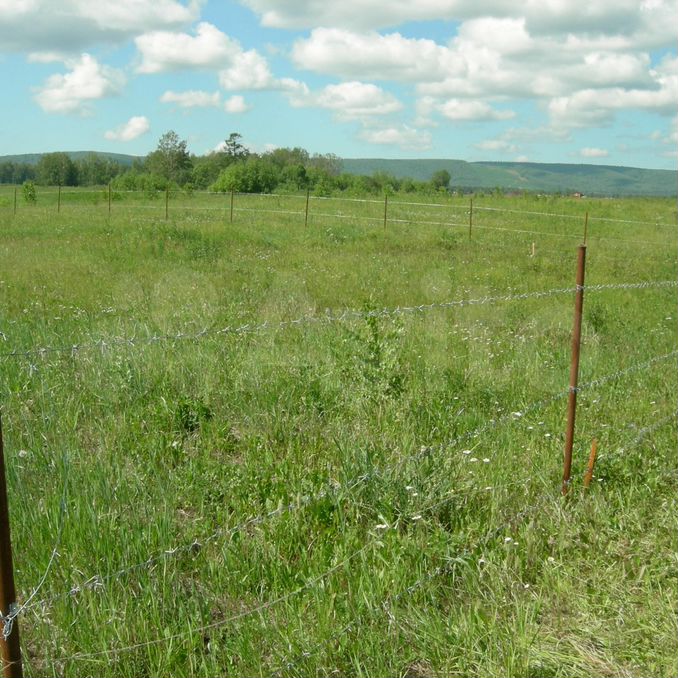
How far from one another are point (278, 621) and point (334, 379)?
3.14 metres

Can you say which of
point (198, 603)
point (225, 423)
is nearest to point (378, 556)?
point (198, 603)

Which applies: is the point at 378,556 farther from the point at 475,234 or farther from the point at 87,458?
the point at 475,234

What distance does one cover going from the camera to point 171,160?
358 ft

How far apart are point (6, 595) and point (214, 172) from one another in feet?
332

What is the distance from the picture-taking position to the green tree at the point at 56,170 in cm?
11181

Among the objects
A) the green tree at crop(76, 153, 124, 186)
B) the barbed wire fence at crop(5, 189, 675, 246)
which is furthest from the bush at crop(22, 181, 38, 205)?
the green tree at crop(76, 153, 124, 186)

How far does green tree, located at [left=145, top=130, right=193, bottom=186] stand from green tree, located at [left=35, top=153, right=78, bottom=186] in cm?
1228

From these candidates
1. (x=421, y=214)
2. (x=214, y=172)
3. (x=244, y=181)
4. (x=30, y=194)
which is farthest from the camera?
(x=214, y=172)

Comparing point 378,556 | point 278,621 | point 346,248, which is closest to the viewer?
point 278,621

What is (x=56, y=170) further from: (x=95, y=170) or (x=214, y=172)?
(x=214, y=172)

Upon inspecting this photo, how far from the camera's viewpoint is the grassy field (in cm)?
321

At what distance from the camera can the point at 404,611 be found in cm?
344

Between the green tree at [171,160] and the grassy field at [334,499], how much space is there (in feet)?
328

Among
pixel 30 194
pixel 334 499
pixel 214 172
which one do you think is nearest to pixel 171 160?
pixel 214 172
